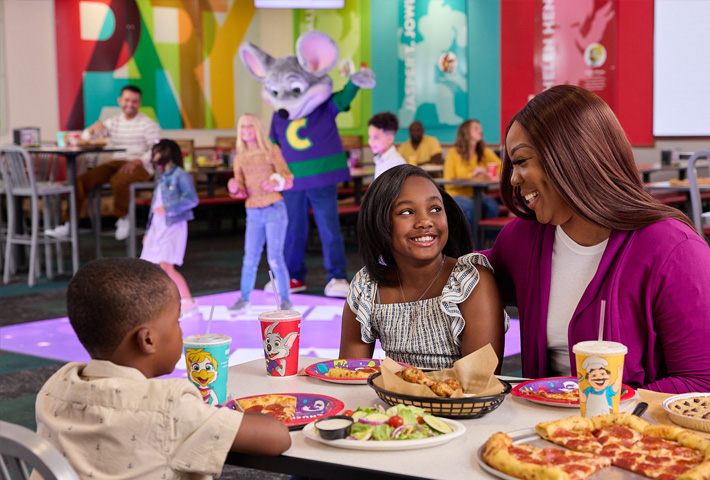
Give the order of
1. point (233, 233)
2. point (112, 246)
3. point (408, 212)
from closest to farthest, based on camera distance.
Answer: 1. point (408, 212)
2. point (112, 246)
3. point (233, 233)

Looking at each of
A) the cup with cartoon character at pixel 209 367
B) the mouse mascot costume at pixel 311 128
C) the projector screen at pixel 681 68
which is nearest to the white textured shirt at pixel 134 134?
the mouse mascot costume at pixel 311 128

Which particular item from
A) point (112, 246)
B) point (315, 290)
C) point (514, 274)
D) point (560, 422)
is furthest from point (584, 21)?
point (560, 422)

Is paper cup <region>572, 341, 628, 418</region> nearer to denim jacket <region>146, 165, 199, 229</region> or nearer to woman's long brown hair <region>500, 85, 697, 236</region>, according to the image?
woman's long brown hair <region>500, 85, 697, 236</region>

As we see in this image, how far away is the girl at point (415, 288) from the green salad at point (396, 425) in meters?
0.52

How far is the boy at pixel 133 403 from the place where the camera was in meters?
1.25

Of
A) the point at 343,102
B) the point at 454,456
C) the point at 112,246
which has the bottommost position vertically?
the point at 112,246

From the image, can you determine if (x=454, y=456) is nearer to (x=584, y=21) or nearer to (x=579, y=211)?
(x=579, y=211)

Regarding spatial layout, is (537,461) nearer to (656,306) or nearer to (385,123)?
(656,306)

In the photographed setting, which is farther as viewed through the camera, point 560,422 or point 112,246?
point 112,246

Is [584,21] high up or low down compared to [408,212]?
up

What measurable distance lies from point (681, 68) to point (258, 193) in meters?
5.96

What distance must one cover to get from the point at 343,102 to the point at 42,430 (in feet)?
17.9

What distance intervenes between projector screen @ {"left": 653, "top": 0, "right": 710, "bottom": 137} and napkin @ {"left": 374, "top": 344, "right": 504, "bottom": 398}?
8785mm

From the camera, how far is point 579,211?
1787mm
